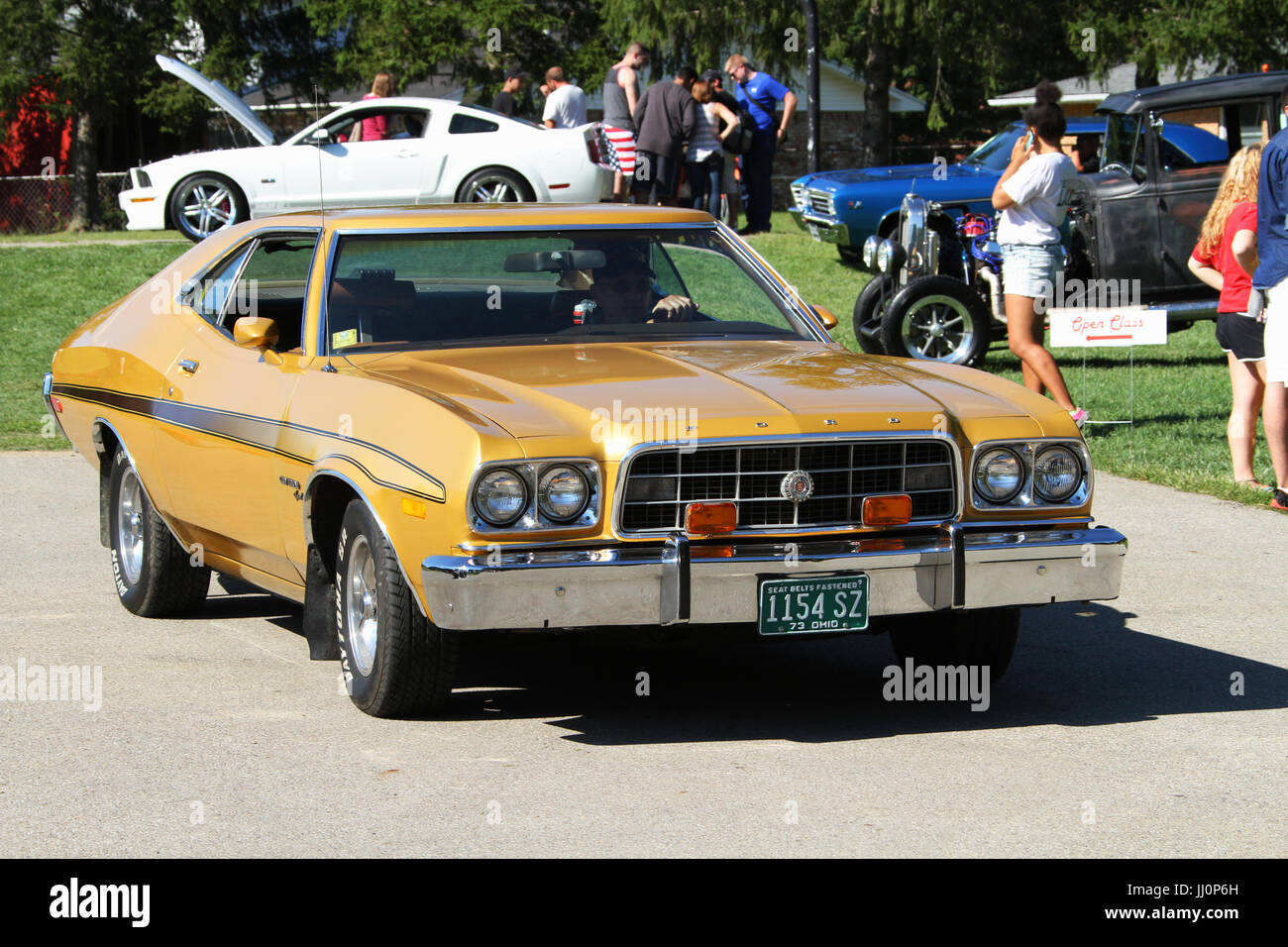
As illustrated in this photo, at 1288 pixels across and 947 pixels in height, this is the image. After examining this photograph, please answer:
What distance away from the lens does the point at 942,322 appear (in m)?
14.7

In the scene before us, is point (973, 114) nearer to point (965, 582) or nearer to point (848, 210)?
point (848, 210)

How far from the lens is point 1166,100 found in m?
15.1

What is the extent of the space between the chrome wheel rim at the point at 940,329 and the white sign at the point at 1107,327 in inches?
110

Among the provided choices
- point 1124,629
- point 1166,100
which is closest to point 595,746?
point 1124,629

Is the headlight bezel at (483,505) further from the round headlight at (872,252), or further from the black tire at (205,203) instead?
the black tire at (205,203)

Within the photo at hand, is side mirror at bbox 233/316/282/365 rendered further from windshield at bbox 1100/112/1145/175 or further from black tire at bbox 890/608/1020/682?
windshield at bbox 1100/112/1145/175

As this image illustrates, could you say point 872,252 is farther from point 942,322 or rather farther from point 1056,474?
point 1056,474

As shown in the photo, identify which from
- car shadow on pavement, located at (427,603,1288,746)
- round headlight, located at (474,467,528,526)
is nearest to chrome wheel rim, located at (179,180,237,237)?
car shadow on pavement, located at (427,603,1288,746)

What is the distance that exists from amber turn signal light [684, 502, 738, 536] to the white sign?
6743 mm

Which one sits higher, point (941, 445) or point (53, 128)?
point (53, 128)

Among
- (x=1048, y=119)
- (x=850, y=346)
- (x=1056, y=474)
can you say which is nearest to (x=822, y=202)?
(x=850, y=346)

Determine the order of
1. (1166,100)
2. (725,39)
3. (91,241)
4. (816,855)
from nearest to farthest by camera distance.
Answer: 1. (816,855)
2. (1166,100)
3. (91,241)
4. (725,39)

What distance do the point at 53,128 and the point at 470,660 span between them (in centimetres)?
3593

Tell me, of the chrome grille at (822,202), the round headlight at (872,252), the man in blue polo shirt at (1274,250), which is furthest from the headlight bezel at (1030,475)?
the chrome grille at (822,202)
